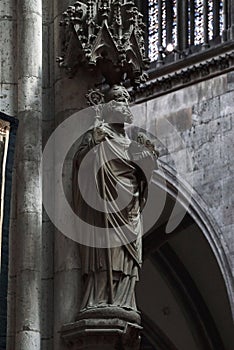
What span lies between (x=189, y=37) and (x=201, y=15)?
1.38ft

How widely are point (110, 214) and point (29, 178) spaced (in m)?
0.66

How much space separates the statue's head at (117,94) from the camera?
1174cm

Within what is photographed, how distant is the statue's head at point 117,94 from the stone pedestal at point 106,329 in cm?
149

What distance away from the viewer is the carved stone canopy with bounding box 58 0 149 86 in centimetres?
1176

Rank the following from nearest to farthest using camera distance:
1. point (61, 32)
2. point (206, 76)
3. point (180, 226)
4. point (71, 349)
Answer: point (71, 349)
point (61, 32)
point (206, 76)
point (180, 226)

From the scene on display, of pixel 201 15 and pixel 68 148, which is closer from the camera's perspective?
pixel 68 148

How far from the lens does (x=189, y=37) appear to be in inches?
1086

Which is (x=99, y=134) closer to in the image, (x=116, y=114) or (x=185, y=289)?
(x=116, y=114)

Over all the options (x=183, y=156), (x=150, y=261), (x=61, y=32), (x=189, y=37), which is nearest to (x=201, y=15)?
(x=189, y=37)

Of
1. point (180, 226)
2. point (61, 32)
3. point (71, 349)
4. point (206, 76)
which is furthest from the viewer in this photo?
point (180, 226)

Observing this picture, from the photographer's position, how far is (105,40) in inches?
463

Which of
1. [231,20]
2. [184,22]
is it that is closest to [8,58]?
[231,20]

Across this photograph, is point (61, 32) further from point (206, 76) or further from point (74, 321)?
point (206, 76)

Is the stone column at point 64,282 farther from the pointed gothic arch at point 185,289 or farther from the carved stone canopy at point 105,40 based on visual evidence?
the pointed gothic arch at point 185,289
